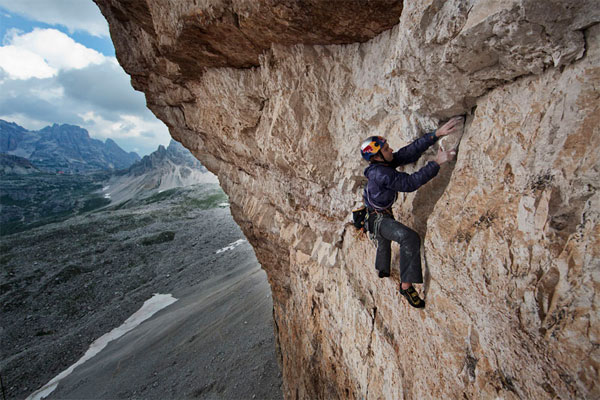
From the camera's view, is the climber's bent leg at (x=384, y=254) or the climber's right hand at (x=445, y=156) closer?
the climber's right hand at (x=445, y=156)

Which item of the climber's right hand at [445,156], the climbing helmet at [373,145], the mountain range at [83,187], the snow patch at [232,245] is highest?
the climbing helmet at [373,145]

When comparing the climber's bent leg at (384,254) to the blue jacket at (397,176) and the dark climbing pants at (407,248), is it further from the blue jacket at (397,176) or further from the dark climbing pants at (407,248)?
the blue jacket at (397,176)

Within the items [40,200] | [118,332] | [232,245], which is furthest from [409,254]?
[40,200]

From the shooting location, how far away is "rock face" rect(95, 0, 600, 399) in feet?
6.31

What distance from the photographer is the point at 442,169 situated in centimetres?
337

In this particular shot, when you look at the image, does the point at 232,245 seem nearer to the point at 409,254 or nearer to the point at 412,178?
the point at 409,254

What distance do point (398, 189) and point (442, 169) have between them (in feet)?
2.17

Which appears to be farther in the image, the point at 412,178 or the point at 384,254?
the point at 384,254

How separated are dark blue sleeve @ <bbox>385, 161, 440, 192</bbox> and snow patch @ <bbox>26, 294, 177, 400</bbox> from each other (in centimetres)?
2574

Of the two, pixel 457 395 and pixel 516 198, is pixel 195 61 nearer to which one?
pixel 516 198

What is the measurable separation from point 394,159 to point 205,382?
16080 millimetres

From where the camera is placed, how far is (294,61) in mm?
4961

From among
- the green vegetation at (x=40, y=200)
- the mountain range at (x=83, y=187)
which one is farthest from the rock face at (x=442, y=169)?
the green vegetation at (x=40, y=200)

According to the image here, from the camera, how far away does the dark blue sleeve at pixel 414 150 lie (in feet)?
11.0
